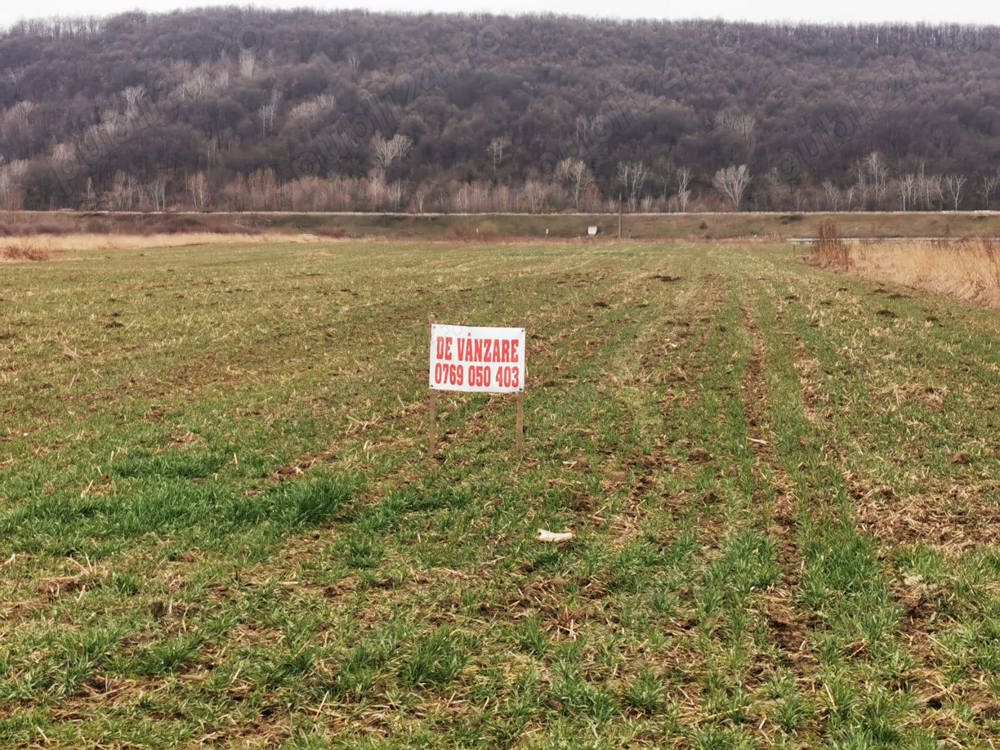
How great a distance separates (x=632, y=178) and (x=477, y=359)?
15533 cm

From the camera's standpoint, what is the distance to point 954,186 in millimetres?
135750

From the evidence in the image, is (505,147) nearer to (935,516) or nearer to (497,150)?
(497,150)

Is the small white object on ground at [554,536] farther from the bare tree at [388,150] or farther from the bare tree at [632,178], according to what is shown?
the bare tree at [388,150]

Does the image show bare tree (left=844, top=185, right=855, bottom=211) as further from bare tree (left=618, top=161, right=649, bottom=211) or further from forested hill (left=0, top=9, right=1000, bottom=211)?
bare tree (left=618, top=161, right=649, bottom=211)

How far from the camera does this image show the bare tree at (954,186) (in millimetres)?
133500

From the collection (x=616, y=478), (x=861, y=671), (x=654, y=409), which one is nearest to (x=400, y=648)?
(x=861, y=671)

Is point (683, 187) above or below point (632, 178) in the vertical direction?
below

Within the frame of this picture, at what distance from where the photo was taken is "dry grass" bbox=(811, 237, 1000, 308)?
18.6 metres

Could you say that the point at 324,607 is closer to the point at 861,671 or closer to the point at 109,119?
the point at 861,671

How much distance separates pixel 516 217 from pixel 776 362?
109 m

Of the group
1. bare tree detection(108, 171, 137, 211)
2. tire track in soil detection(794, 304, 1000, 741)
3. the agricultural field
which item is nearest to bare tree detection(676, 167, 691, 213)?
bare tree detection(108, 171, 137, 211)

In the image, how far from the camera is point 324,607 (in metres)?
4.11

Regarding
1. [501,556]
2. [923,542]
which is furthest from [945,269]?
[501,556]

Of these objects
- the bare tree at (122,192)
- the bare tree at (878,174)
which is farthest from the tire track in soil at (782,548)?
the bare tree at (122,192)
